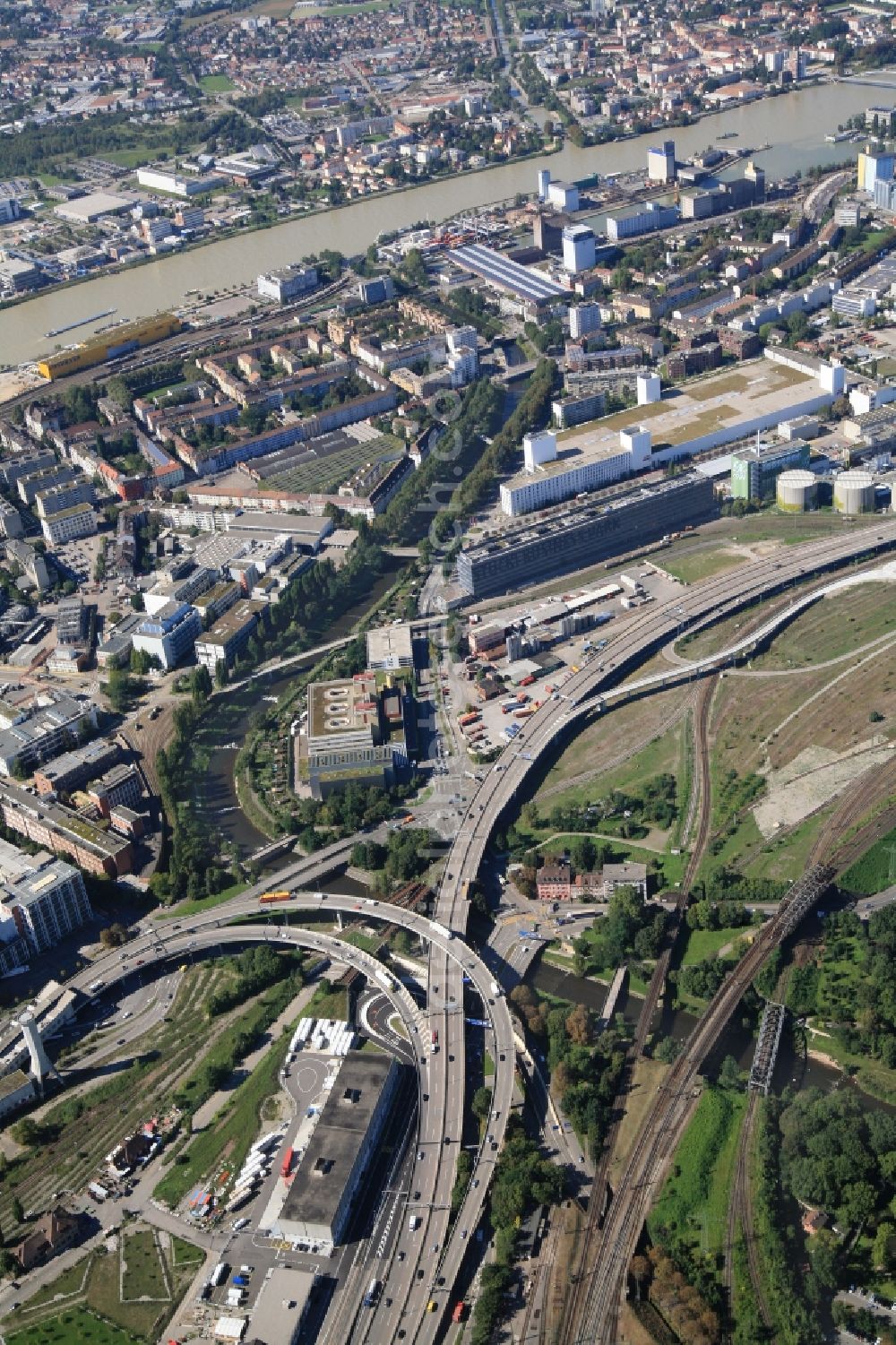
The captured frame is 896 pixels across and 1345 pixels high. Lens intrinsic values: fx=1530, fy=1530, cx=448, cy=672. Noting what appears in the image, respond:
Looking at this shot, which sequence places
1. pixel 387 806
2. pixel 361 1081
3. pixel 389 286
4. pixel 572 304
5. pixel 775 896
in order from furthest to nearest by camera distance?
pixel 389 286, pixel 572 304, pixel 387 806, pixel 775 896, pixel 361 1081

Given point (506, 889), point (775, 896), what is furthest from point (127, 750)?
point (775, 896)

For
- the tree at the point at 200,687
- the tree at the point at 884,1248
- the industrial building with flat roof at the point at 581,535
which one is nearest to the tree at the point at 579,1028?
the tree at the point at 884,1248

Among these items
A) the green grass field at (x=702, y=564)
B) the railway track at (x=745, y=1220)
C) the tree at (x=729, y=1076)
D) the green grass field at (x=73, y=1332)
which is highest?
the green grass field at (x=702, y=564)

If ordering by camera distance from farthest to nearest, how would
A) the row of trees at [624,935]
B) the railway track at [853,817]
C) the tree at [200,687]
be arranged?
the tree at [200,687], the railway track at [853,817], the row of trees at [624,935]

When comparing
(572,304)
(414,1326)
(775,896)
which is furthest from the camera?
(572,304)

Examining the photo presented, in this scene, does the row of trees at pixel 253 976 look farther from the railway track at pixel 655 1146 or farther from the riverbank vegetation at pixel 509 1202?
the railway track at pixel 655 1146

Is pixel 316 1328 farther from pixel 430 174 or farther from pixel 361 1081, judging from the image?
pixel 430 174

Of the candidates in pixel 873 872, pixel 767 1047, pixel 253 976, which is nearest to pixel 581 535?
pixel 873 872
